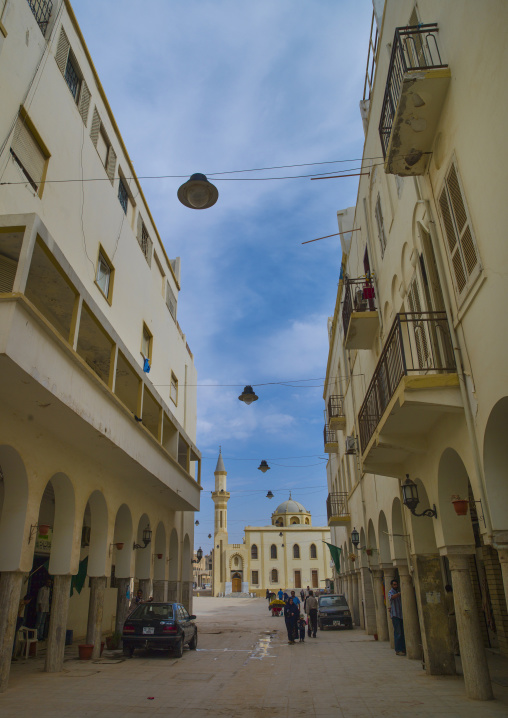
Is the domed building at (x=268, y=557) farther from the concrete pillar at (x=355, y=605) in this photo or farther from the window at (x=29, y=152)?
the window at (x=29, y=152)

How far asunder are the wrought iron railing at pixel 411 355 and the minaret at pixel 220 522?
67648mm

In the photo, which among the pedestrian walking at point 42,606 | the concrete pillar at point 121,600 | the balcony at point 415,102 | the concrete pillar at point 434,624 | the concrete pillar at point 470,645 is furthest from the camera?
the concrete pillar at point 121,600

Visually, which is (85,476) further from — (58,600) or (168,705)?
(168,705)

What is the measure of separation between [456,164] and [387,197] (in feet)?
14.9

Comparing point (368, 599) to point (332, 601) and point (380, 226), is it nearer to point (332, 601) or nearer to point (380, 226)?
point (332, 601)

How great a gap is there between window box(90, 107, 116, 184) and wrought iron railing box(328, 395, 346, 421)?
42.0ft

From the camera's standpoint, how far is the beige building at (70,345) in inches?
352

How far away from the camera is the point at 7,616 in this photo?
905cm

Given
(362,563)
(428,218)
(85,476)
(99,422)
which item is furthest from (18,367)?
(362,563)

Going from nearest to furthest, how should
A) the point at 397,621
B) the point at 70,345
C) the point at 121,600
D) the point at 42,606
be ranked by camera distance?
the point at 70,345 < the point at 397,621 < the point at 42,606 < the point at 121,600

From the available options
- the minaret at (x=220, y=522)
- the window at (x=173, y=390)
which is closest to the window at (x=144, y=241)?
the window at (x=173, y=390)

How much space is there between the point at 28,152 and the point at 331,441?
20.9m

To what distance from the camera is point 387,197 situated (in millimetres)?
11625

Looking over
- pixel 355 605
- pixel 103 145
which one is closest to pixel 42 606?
pixel 103 145
